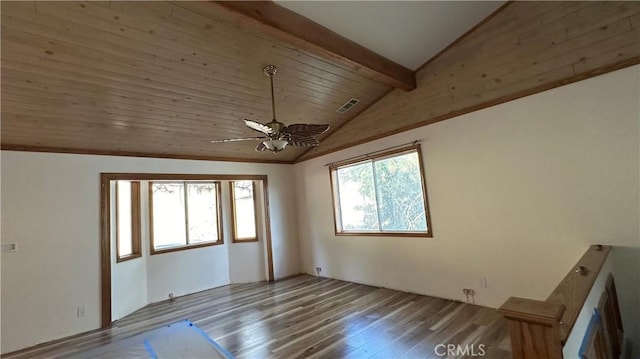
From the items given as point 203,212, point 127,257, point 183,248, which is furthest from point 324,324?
point 203,212

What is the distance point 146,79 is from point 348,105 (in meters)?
2.93

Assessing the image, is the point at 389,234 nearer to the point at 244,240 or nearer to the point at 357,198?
the point at 357,198

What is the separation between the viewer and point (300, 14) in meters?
2.84

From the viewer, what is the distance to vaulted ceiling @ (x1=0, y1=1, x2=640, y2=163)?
256 centimetres

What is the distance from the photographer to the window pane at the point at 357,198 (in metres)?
4.95

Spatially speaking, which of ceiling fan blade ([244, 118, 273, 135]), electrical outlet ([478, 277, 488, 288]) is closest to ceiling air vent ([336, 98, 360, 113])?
ceiling fan blade ([244, 118, 273, 135])

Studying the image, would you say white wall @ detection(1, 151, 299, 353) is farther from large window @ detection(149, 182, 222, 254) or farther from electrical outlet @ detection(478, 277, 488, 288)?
electrical outlet @ detection(478, 277, 488, 288)

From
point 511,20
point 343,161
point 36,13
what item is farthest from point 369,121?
point 36,13

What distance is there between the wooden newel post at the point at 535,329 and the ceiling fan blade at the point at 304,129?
2.22m

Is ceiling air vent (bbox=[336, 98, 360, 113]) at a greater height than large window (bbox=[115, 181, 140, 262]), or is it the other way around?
ceiling air vent (bbox=[336, 98, 360, 113])

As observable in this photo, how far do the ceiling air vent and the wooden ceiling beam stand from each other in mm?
865

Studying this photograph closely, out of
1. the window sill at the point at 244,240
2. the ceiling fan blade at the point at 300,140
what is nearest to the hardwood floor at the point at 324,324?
the window sill at the point at 244,240

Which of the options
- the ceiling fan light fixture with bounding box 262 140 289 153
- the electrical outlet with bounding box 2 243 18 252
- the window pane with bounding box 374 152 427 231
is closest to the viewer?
the ceiling fan light fixture with bounding box 262 140 289 153

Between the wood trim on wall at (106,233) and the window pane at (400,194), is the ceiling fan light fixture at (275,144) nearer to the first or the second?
the window pane at (400,194)
